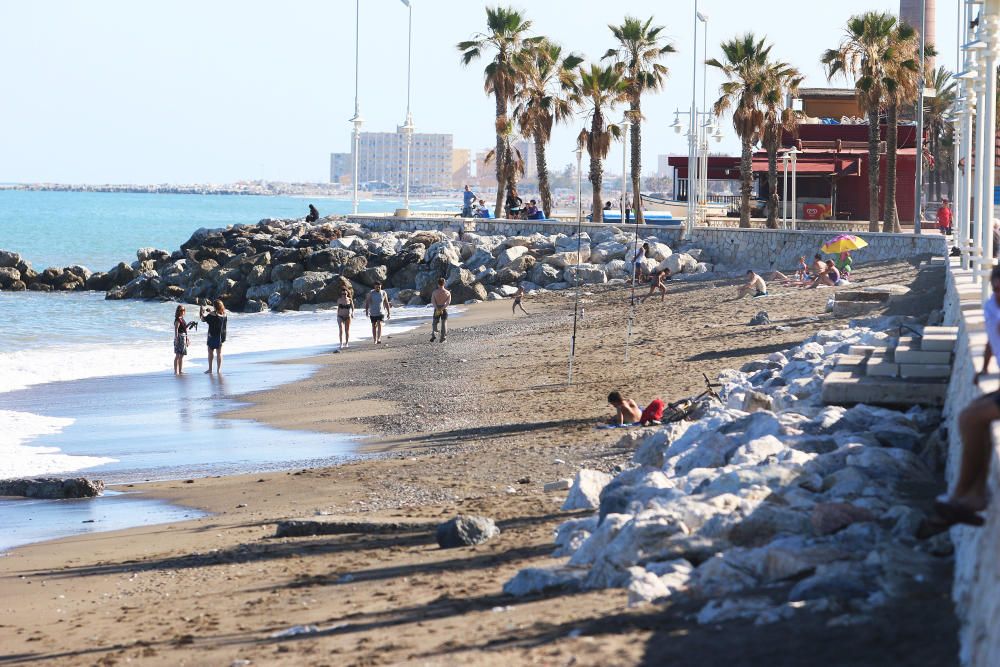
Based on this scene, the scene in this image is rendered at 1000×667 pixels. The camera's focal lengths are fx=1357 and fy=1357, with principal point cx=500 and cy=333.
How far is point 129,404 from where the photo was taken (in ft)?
63.7

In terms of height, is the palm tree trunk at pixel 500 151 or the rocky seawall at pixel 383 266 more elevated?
the palm tree trunk at pixel 500 151

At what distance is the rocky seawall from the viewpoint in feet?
119

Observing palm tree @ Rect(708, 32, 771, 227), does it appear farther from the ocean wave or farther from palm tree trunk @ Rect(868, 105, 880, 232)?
the ocean wave

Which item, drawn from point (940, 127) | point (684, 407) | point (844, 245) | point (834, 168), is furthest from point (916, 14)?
point (684, 407)

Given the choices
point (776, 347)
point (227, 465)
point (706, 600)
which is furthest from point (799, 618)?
point (776, 347)

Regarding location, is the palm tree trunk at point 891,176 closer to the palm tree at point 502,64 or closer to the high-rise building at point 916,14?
the palm tree at point 502,64

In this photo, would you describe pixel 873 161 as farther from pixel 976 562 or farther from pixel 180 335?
pixel 976 562

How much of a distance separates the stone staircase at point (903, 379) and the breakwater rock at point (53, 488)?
22.4ft

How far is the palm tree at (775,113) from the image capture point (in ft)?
126

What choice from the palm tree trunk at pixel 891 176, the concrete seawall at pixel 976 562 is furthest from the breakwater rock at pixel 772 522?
the palm tree trunk at pixel 891 176

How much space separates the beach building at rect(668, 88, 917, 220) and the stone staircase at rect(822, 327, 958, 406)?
34.4 m

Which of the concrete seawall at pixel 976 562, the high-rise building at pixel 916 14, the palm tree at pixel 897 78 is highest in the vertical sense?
the high-rise building at pixel 916 14

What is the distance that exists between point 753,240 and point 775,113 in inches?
199

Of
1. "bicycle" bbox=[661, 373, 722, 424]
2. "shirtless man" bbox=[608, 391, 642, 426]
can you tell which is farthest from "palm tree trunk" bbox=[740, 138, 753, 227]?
"shirtless man" bbox=[608, 391, 642, 426]
